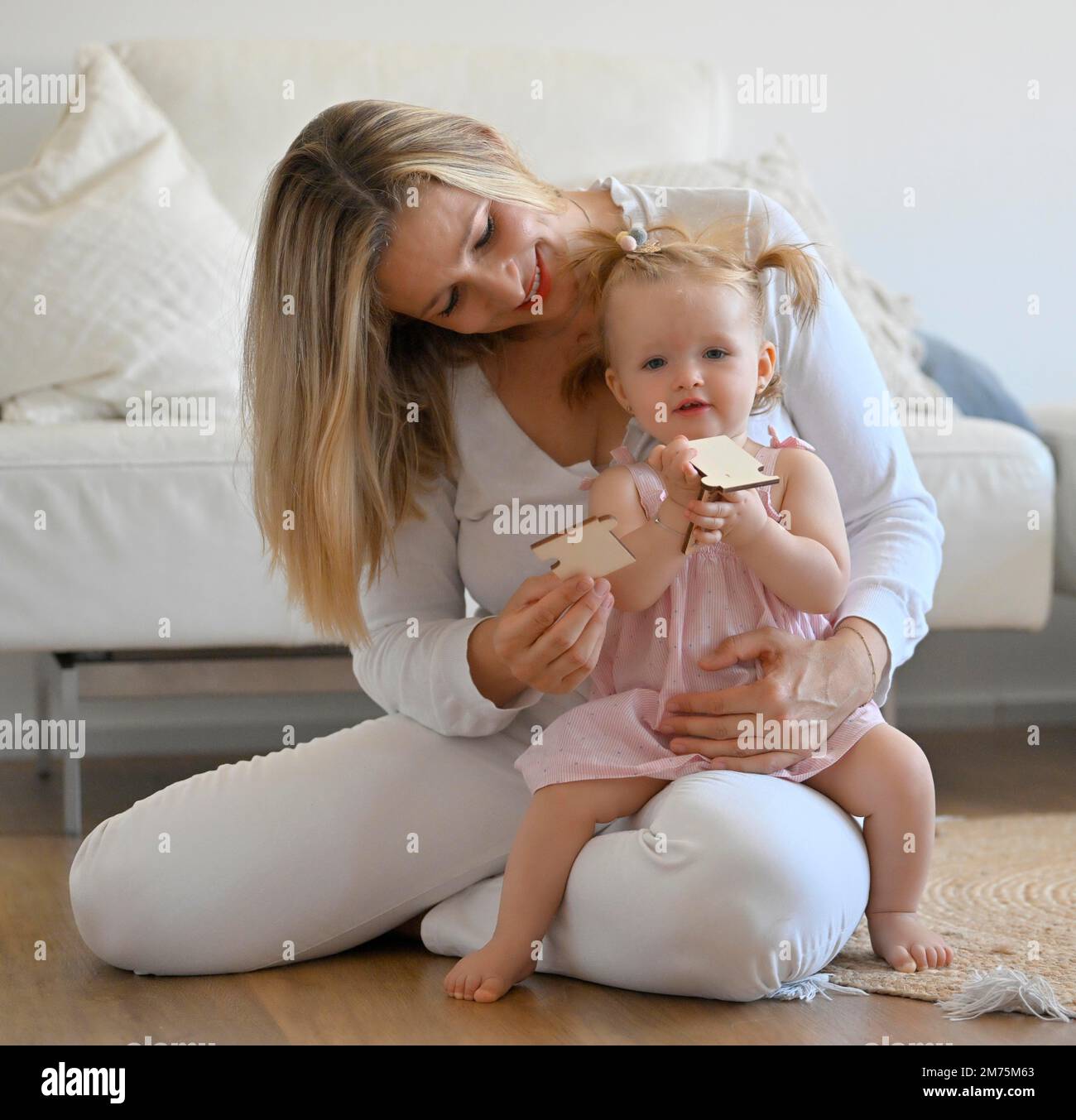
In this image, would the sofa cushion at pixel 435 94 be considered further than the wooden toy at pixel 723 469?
Yes

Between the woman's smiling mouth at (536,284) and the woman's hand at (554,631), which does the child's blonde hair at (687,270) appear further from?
the woman's hand at (554,631)

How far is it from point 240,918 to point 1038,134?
2.17m

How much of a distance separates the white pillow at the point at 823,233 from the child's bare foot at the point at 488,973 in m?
1.28

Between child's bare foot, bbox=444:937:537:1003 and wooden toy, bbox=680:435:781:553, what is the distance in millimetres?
381

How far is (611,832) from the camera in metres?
1.11

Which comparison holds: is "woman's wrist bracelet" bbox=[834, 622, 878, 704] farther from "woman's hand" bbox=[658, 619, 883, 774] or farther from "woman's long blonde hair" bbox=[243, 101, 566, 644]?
"woman's long blonde hair" bbox=[243, 101, 566, 644]

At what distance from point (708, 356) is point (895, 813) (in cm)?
39

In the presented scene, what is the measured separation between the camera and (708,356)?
111 cm

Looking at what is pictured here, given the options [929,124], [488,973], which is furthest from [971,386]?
[488,973]

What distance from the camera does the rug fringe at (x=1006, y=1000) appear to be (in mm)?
1014

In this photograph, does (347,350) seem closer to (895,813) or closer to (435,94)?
(895,813)

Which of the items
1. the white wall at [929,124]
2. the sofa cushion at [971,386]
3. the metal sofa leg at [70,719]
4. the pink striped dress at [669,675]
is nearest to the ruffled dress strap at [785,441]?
the pink striped dress at [669,675]

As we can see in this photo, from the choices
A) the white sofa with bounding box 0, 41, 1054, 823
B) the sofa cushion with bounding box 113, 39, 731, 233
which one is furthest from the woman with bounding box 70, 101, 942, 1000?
the sofa cushion with bounding box 113, 39, 731, 233
